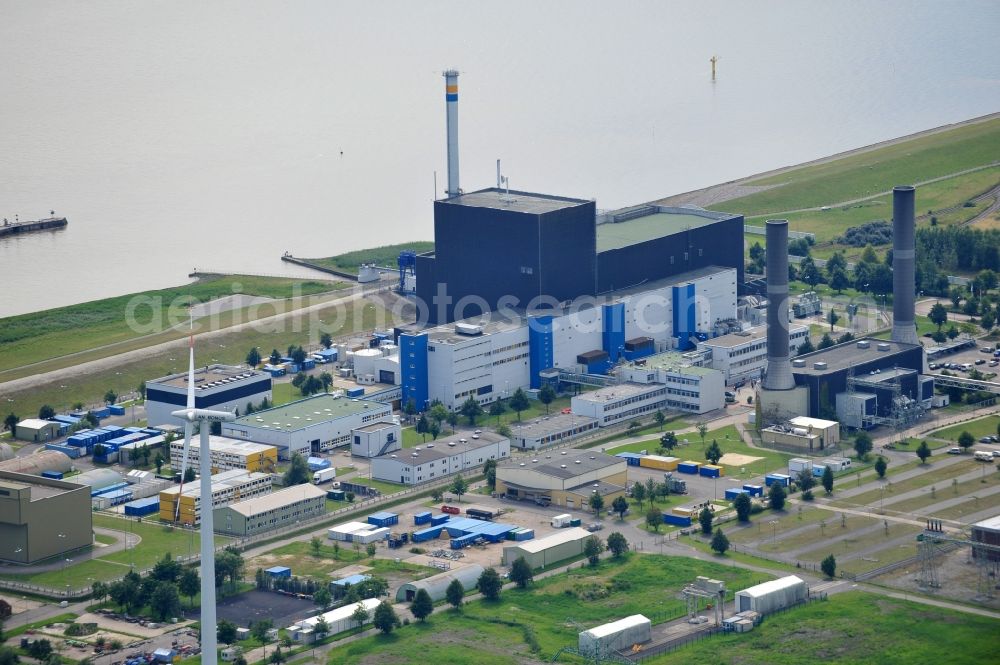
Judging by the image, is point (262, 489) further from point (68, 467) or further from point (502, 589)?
point (502, 589)

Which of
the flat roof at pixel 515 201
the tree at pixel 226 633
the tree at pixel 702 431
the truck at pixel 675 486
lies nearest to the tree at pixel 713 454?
the tree at pixel 702 431

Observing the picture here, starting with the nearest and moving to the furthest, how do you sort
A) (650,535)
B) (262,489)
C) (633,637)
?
1. (633,637)
2. (650,535)
3. (262,489)

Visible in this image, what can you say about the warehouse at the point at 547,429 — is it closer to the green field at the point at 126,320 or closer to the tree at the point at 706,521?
the tree at the point at 706,521

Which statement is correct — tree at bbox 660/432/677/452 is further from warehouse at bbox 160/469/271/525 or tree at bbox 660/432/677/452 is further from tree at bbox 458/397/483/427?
warehouse at bbox 160/469/271/525

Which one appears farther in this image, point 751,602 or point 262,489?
point 262,489

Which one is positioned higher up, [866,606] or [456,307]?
[456,307]

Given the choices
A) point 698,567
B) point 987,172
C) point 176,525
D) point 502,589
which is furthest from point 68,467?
point 987,172

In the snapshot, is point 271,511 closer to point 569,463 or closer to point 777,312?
point 569,463
